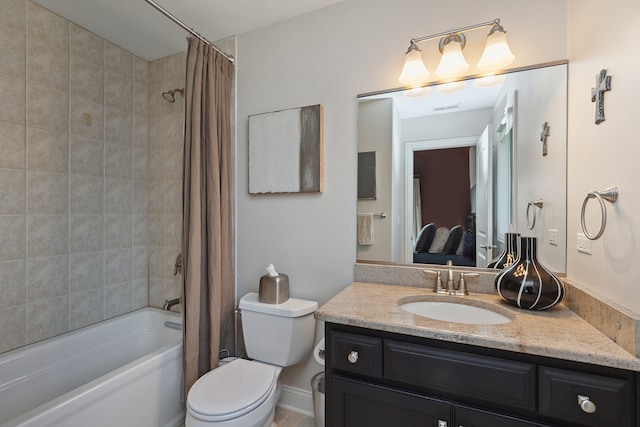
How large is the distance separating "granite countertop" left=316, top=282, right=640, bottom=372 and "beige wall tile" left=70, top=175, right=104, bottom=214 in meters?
1.88

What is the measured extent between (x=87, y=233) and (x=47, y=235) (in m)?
0.23

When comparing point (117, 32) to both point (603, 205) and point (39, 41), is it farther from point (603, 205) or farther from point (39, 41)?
point (603, 205)

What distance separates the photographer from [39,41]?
1753 millimetres

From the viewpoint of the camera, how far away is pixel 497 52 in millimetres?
1291

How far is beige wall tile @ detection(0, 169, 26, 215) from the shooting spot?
5.27 feet

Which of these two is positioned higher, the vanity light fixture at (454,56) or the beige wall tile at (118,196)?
the vanity light fixture at (454,56)

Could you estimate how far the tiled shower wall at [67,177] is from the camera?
5.41ft

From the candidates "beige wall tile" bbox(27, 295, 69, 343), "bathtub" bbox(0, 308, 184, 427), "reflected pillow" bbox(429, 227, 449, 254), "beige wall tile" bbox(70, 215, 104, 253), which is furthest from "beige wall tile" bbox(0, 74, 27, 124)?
"reflected pillow" bbox(429, 227, 449, 254)

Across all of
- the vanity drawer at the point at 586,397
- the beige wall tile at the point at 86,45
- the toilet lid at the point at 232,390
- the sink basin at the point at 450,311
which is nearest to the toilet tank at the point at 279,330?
the toilet lid at the point at 232,390

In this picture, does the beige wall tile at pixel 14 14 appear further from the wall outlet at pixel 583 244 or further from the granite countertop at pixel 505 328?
the wall outlet at pixel 583 244

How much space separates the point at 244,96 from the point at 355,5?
893mm

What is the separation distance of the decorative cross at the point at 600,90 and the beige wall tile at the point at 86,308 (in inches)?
115

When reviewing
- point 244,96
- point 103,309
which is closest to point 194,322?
point 103,309

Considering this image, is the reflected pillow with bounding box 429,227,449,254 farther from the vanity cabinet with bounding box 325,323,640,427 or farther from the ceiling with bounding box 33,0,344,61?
the ceiling with bounding box 33,0,344,61
